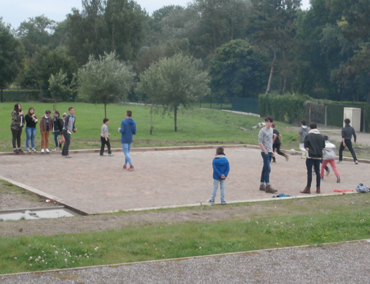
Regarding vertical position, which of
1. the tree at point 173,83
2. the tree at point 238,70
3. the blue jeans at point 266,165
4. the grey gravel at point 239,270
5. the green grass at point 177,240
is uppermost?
the tree at point 238,70

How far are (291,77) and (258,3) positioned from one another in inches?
455

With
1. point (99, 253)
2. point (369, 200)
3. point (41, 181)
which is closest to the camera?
point (99, 253)

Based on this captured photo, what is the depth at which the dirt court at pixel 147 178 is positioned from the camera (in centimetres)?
1112

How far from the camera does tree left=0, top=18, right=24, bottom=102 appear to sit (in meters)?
61.0

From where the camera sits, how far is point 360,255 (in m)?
6.63

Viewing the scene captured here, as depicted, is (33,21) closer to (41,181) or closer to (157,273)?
(41,181)

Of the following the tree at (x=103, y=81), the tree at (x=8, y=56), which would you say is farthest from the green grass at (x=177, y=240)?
the tree at (x=8, y=56)

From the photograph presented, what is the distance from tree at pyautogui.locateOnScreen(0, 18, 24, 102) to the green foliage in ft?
104

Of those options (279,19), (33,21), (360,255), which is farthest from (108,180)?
(33,21)

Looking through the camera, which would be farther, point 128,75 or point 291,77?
point 291,77

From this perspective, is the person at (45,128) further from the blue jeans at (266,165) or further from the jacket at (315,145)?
the jacket at (315,145)

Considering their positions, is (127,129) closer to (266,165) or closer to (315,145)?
(266,165)

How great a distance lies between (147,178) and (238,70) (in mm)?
55889

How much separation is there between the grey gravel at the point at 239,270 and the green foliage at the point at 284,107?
35394 mm
